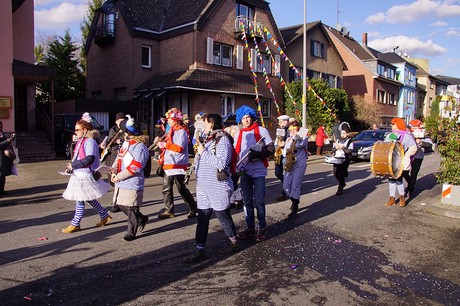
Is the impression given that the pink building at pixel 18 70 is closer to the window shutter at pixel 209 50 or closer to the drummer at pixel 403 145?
the window shutter at pixel 209 50

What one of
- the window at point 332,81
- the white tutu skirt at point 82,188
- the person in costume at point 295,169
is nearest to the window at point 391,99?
the window at point 332,81

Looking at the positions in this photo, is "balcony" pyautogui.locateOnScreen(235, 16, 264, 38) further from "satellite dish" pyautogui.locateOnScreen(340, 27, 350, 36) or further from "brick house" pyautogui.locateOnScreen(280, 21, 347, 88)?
"satellite dish" pyautogui.locateOnScreen(340, 27, 350, 36)

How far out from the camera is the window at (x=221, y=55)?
24181 millimetres

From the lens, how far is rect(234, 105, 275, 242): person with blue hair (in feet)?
18.8

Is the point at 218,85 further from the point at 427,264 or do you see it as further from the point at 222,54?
the point at 427,264

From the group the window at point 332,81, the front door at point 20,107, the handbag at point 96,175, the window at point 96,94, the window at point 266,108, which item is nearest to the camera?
the handbag at point 96,175

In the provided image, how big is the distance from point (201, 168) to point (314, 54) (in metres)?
29.3

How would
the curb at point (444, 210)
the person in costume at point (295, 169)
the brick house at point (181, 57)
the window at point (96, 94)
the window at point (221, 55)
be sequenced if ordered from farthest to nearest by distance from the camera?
the window at point (96, 94) < the window at point (221, 55) < the brick house at point (181, 57) < the curb at point (444, 210) < the person in costume at point (295, 169)

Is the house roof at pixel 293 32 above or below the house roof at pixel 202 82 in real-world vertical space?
above

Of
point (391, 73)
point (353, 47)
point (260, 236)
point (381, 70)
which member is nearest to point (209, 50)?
point (260, 236)

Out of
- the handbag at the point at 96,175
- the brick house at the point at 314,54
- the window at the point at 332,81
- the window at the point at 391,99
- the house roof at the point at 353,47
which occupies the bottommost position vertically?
the handbag at the point at 96,175

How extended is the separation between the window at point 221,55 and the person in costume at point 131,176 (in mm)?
18813

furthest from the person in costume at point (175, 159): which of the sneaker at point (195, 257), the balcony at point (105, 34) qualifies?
the balcony at point (105, 34)

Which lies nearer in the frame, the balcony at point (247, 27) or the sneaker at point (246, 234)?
the sneaker at point (246, 234)
